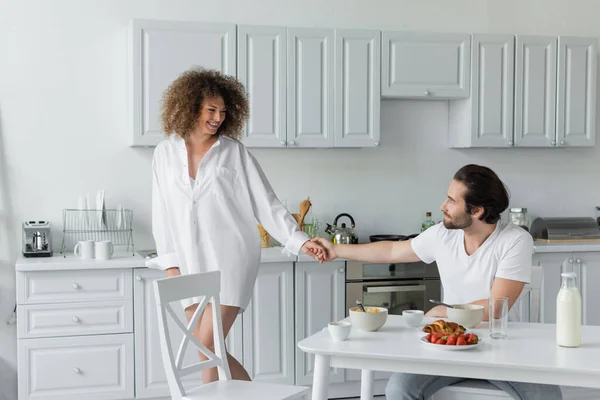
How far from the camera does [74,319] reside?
12.9 ft

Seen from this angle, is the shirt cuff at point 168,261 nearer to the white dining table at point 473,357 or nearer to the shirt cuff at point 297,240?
the shirt cuff at point 297,240

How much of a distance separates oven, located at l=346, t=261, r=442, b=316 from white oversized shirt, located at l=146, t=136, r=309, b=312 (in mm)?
1024

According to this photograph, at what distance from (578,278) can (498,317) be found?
7.93 feet

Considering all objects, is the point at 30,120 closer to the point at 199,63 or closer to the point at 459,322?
the point at 199,63

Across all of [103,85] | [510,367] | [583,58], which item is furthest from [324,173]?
[510,367]

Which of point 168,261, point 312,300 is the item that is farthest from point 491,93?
point 168,261

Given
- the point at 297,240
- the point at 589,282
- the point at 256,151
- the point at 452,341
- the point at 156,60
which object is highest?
the point at 156,60

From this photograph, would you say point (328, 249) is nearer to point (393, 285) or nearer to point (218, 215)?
point (218, 215)

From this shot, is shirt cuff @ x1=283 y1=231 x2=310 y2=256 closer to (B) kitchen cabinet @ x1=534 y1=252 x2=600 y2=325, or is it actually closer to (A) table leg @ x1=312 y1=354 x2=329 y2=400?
(A) table leg @ x1=312 y1=354 x2=329 y2=400

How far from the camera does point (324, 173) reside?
4.80 m

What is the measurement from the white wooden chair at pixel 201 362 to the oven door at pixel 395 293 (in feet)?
5.27

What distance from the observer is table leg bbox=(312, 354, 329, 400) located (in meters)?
2.32

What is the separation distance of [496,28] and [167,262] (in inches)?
108

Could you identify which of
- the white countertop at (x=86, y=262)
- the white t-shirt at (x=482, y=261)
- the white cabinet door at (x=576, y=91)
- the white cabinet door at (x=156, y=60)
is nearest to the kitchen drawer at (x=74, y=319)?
the white countertop at (x=86, y=262)
